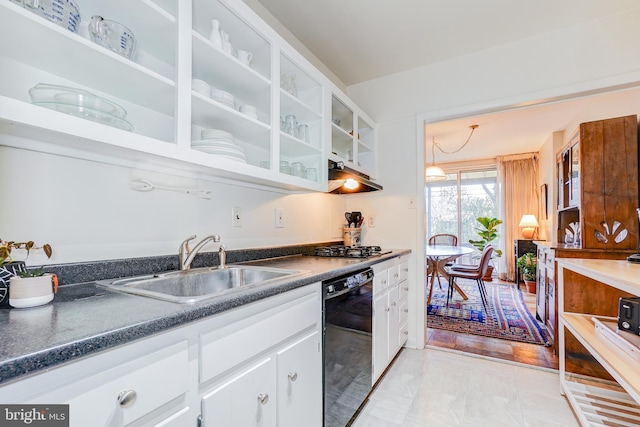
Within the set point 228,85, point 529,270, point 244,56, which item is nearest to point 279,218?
point 228,85

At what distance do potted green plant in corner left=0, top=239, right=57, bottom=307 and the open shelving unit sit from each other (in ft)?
6.19

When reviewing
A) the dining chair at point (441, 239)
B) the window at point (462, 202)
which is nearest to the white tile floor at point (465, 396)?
the dining chair at point (441, 239)

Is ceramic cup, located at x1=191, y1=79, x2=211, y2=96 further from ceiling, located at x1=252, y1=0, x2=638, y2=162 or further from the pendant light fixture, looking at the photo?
the pendant light fixture

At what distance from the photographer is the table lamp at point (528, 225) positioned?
5082 millimetres

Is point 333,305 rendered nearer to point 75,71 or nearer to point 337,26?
point 75,71

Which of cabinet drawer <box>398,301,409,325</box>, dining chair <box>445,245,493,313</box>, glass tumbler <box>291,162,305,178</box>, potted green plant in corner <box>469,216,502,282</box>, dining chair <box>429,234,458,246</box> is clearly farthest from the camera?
potted green plant in corner <box>469,216,502,282</box>

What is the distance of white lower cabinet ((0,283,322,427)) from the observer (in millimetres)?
546

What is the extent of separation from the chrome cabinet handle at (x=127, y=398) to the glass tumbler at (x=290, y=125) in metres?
1.39

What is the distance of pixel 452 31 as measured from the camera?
2156mm

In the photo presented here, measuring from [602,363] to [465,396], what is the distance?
32.5 inches

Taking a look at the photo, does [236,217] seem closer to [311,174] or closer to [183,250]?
[183,250]

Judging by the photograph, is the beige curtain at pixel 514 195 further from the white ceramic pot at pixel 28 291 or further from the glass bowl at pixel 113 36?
the white ceramic pot at pixel 28 291

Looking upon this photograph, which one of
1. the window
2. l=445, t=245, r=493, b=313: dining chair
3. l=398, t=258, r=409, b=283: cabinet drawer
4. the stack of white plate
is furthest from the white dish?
the window

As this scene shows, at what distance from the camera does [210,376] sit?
0.79m
